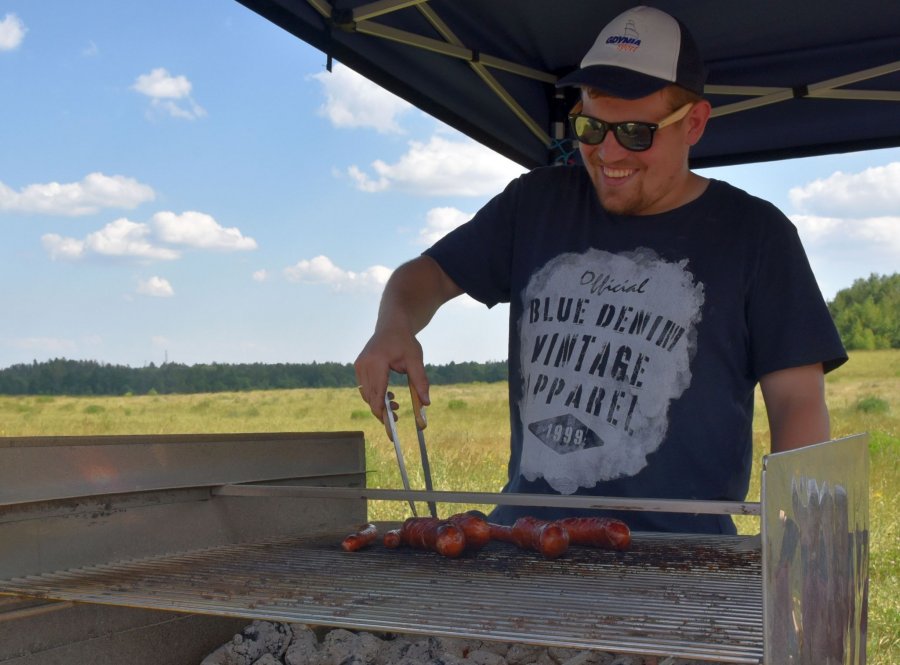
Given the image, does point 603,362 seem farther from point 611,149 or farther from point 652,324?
point 611,149

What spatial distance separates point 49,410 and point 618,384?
125ft

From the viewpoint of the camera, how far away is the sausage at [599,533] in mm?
1945

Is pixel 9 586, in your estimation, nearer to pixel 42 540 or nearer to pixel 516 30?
pixel 42 540

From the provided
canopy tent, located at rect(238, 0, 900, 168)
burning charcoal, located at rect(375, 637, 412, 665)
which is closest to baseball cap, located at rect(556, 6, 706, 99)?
canopy tent, located at rect(238, 0, 900, 168)

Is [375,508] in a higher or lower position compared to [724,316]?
lower

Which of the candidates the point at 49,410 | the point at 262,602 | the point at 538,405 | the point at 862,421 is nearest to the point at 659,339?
the point at 538,405

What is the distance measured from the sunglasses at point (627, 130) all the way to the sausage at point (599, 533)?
934 millimetres

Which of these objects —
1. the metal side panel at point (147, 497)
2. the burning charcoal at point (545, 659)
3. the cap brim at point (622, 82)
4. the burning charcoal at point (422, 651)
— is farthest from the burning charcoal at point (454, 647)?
the cap brim at point (622, 82)

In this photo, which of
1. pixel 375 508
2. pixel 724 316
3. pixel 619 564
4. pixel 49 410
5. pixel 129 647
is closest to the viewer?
pixel 619 564

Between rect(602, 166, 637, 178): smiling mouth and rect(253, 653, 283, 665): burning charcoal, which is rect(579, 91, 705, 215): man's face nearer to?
rect(602, 166, 637, 178): smiling mouth

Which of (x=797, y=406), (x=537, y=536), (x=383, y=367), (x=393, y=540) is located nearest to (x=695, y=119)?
(x=797, y=406)

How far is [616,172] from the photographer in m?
2.35

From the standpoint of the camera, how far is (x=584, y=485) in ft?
7.66

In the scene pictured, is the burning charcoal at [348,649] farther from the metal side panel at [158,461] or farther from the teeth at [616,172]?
the teeth at [616,172]
